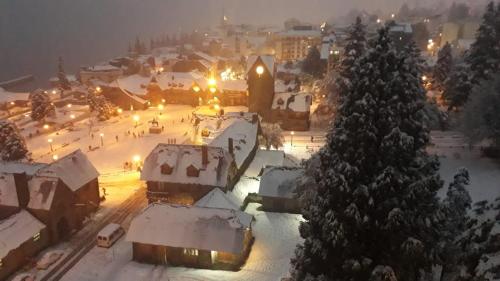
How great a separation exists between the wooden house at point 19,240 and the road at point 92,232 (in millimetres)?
3062

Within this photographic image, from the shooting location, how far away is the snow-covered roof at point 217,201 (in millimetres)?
40250

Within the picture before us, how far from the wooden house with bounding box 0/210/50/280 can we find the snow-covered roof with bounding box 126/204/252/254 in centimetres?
892

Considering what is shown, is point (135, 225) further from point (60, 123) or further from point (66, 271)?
A: point (60, 123)

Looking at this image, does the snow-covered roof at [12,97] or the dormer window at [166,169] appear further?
the snow-covered roof at [12,97]

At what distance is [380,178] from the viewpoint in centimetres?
1733

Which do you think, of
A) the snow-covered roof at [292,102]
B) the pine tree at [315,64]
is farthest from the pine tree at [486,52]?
the pine tree at [315,64]

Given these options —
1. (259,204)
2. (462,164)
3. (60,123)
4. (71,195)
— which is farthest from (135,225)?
(60,123)

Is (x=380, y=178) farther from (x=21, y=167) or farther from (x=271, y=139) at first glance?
(x=271, y=139)

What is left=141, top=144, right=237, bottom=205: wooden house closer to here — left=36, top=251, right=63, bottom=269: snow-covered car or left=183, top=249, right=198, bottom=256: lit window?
left=183, top=249, right=198, bottom=256: lit window

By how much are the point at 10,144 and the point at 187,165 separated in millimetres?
31061

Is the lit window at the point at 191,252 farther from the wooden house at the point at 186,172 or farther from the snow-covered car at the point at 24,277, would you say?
the snow-covered car at the point at 24,277

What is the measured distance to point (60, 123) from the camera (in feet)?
272

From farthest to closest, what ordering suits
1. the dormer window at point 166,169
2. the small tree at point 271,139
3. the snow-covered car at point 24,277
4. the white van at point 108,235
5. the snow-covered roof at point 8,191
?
the small tree at point 271,139 → the dormer window at point 166,169 → the snow-covered roof at point 8,191 → the white van at point 108,235 → the snow-covered car at point 24,277

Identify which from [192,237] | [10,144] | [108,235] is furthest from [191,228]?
[10,144]
